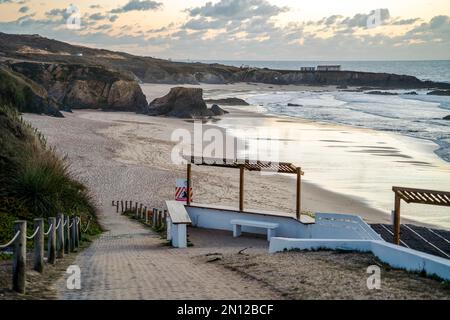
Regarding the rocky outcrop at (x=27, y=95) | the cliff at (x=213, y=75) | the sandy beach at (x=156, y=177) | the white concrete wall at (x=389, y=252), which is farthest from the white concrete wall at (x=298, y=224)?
the cliff at (x=213, y=75)

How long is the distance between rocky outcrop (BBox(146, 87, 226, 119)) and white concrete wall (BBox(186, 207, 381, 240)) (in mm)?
36786

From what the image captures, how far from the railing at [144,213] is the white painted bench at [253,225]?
2.27 metres

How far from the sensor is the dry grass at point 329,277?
284 inches

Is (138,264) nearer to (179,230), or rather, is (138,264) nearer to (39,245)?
(39,245)

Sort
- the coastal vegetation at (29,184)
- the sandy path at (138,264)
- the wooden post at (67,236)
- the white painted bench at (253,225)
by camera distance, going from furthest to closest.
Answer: the white painted bench at (253,225)
the coastal vegetation at (29,184)
the wooden post at (67,236)
the sandy path at (138,264)

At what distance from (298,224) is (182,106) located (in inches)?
1575

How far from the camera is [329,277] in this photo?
26.8 ft

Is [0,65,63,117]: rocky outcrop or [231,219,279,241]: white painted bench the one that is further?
[0,65,63,117]: rocky outcrop

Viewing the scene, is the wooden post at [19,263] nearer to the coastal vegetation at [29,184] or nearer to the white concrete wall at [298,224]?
the coastal vegetation at [29,184]

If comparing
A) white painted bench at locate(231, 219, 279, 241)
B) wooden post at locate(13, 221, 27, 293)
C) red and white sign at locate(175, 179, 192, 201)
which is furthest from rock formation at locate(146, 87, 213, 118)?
wooden post at locate(13, 221, 27, 293)

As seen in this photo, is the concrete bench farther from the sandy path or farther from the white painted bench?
the white painted bench

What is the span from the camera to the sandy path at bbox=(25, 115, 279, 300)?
745cm
